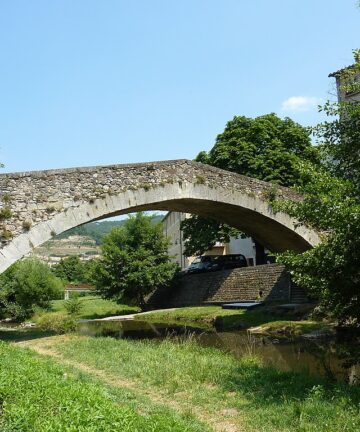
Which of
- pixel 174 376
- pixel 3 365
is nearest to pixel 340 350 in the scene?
pixel 174 376

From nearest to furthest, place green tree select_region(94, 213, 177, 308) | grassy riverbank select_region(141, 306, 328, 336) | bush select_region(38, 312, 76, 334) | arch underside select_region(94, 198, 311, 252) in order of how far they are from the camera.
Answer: grassy riverbank select_region(141, 306, 328, 336)
arch underside select_region(94, 198, 311, 252)
bush select_region(38, 312, 76, 334)
green tree select_region(94, 213, 177, 308)

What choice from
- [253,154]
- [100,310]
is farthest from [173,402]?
[100,310]

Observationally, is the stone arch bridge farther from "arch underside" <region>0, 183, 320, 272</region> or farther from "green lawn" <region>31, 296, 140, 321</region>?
"green lawn" <region>31, 296, 140, 321</region>

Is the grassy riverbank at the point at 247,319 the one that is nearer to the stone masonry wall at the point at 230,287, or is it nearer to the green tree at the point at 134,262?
the stone masonry wall at the point at 230,287

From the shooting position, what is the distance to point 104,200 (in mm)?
14219

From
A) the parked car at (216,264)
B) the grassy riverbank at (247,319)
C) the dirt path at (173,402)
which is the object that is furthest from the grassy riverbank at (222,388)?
the parked car at (216,264)

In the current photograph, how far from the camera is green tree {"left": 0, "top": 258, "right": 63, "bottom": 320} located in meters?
26.1

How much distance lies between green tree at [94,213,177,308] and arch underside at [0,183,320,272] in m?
7.76

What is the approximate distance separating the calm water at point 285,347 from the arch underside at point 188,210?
4337 millimetres

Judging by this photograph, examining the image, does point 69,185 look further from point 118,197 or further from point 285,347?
point 285,347

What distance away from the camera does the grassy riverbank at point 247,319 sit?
16.0 metres

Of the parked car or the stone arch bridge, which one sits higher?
the stone arch bridge

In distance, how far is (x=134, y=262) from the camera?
87.7 feet

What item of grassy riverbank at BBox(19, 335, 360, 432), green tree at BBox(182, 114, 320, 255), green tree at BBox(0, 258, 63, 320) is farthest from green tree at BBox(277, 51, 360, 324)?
green tree at BBox(0, 258, 63, 320)
